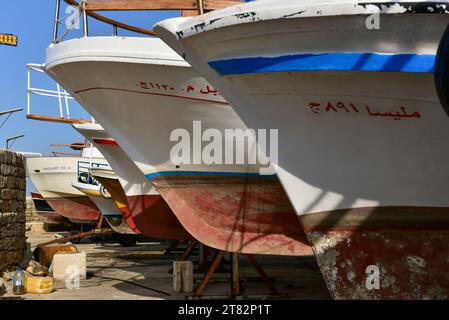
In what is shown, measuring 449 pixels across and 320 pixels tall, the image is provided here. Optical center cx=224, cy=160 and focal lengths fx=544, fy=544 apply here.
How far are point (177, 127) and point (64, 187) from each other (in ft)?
35.1

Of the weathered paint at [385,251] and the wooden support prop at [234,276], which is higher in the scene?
the weathered paint at [385,251]

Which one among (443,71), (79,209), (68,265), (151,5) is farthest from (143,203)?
(79,209)

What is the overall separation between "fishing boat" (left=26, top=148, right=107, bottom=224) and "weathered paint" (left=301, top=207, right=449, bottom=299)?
39.5ft

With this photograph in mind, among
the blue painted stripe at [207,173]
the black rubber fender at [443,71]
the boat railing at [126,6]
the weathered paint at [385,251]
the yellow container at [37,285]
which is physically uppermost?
the boat railing at [126,6]

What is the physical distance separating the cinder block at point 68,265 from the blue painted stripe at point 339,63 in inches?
184

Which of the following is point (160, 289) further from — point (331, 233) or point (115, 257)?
point (115, 257)

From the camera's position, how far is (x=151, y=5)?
20.0 feet

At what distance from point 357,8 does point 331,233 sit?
5.61 ft

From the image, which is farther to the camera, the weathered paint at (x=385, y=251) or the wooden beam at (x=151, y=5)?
the wooden beam at (x=151, y=5)

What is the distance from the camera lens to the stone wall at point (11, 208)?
736 centimetres

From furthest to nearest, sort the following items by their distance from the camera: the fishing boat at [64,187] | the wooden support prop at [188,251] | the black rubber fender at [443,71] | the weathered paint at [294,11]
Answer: the fishing boat at [64,187], the wooden support prop at [188,251], the weathered paint at [294,11], the black rubber fender at [443,71]

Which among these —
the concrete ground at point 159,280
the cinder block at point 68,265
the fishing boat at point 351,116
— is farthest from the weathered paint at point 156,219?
the fishing boat at point 351,116

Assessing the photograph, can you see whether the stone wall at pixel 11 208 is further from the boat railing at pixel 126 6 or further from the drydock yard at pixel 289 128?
the boat railing at pixel 126 6

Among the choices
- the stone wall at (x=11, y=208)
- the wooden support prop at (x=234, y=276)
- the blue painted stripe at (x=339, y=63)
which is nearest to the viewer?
the blue painted stripe at (x=339, y=63)
